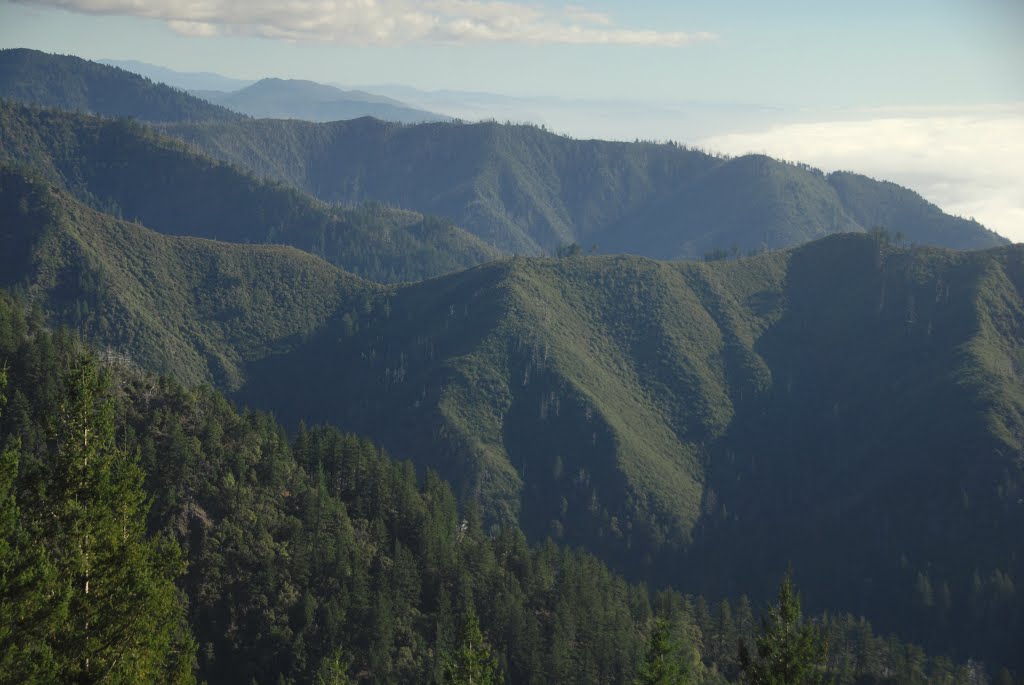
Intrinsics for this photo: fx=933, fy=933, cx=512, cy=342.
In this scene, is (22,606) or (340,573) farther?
(340,573)

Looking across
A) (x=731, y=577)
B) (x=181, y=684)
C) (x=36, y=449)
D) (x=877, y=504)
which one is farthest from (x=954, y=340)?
(x=181, y=684)

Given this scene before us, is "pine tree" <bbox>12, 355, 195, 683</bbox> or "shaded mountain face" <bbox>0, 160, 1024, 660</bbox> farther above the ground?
"pine tree" <bbox>12, 355, 195, 683</bbox>

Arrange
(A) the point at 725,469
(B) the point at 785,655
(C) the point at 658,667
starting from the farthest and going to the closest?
(A) the point at 725,469, (C) the point at 658,667, (B) the point at 785,655

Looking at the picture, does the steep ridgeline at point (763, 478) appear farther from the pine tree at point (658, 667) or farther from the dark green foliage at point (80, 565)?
the dark green foliage at point (80, 565)

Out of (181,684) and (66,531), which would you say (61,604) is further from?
(181,684)

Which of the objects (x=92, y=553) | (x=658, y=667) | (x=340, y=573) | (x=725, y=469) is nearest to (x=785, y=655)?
(x=658, y=667)

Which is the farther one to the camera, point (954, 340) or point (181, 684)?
point (954, 340)

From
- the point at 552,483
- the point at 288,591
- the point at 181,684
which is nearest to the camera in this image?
the point at 181,684

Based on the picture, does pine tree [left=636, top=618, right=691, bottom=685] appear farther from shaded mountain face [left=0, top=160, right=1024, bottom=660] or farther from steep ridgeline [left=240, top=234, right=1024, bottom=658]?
steep ridgeline [left=240, top=234, right=1024, bottom=658]

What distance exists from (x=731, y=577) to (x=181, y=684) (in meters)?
144

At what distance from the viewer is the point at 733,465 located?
193750 mm

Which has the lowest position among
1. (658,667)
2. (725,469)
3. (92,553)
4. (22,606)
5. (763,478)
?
(763,478)

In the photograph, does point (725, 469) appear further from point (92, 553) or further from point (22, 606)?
point (22, 606)

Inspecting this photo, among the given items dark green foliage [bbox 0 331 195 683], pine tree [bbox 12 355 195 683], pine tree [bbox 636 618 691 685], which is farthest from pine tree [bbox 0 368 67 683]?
pine tree [bbox 636 618 691 685]
